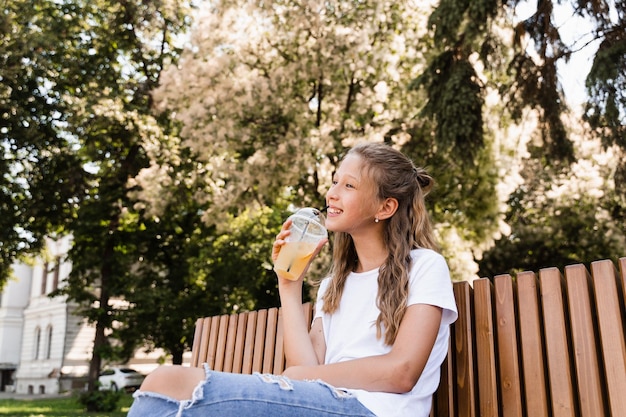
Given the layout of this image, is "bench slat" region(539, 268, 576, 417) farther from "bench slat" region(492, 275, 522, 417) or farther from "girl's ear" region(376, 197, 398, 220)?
"girl's ear" region(376, 197, 398, 220)

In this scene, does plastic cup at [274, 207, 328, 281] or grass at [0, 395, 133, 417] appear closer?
plastic cup at [274, 207, 328, 281]

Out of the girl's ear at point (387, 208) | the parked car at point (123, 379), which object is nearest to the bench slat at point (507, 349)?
the girl's ear at point (387, 208)

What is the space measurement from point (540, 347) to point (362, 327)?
0.63 m

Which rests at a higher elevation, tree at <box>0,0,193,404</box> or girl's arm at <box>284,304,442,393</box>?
tree at <box>0,0,193,404</box>

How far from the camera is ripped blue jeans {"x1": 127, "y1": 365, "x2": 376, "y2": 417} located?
5.42 feet

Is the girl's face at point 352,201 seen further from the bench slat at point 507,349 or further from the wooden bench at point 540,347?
the bench slat at point 507,349

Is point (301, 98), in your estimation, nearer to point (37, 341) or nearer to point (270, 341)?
point (270, 341)

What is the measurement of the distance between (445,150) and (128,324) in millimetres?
11695

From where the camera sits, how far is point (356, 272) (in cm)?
263

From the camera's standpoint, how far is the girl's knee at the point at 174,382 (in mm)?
1663

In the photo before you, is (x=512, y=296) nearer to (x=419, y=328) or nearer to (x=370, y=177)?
(x=419, y=328)

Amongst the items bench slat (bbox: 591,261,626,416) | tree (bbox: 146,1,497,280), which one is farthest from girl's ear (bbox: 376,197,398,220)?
tree (bbox: 146,1,497,280)

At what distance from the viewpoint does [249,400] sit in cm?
171

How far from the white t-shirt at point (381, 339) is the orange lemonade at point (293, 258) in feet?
0.72
